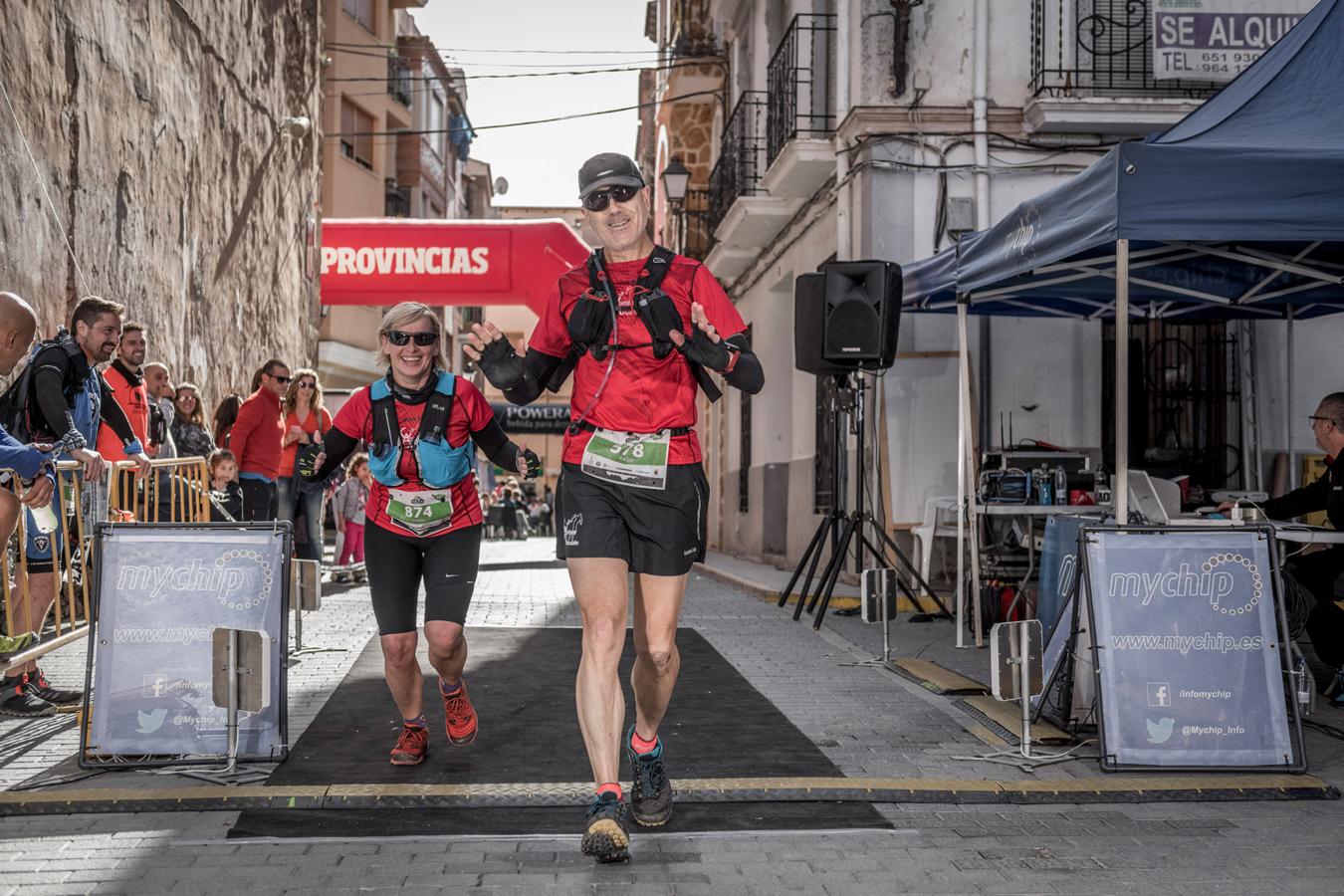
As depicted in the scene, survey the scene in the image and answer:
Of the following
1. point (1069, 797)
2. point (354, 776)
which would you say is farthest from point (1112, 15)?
point (354, 776)

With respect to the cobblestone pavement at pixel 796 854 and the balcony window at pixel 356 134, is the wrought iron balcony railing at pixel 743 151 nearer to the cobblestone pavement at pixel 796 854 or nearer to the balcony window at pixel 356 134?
the cobblestone pavement at pixel 796 854

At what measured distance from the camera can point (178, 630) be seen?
5418 millimetres

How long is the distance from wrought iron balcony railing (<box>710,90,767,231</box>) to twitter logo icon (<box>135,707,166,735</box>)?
44.2 feet

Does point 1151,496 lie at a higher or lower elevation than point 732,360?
lower

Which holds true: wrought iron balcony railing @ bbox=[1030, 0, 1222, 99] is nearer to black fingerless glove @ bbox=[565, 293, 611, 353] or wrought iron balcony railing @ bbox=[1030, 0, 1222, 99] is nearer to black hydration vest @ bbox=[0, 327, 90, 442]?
black hydration vest @ bbox=[0, 327, 90, 442]

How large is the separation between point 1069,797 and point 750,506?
1589 cm

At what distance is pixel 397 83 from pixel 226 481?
30.6 meters

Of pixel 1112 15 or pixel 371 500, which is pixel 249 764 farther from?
pixel 1112 15

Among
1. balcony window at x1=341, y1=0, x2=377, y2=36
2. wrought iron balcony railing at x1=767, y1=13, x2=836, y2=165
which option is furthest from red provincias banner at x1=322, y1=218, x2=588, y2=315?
balcony window at x1=341, y1=0, x2=377, y2=36

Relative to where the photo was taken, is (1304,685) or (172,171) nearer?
(1304,685)

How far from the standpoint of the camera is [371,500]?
548 cm

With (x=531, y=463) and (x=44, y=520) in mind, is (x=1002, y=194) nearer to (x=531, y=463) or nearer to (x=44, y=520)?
(x=531, y=463)

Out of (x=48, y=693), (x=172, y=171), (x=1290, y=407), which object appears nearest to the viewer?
(x=48, y=693)

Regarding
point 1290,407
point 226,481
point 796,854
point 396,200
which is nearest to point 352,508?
point 226,481
